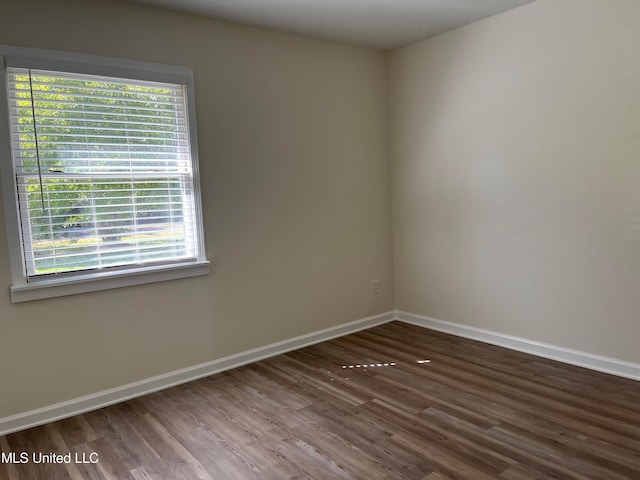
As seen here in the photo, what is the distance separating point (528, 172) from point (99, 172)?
2986mm

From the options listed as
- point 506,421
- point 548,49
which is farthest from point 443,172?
point 506,421

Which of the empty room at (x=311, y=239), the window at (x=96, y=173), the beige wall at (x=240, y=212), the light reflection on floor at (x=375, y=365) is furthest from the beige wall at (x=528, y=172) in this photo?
the window at (x=96, y=173)

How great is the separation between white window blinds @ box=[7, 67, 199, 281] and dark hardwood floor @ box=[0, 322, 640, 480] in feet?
3.28

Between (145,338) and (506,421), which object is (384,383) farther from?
(145,338)

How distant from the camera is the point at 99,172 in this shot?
297cm

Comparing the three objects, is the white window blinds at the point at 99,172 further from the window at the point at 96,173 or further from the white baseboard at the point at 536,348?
the white baseboard at the point at 536,348

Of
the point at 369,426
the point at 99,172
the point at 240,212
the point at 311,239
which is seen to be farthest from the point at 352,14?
the point at 369,426

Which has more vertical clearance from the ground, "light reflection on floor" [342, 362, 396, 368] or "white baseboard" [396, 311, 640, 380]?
"white baseboard" [396, 311, 640, 380]

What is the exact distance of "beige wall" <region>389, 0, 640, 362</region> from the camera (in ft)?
10.0

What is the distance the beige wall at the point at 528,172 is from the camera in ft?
10.0

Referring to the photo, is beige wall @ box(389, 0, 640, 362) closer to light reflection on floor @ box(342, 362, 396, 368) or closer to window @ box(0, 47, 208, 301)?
light reflection on floor @ box(342, 362, 396, 368)

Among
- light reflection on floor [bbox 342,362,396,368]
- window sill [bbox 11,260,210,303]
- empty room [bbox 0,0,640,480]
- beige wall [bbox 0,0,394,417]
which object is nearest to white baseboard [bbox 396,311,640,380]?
empty room [bbox 0,0,640,480]

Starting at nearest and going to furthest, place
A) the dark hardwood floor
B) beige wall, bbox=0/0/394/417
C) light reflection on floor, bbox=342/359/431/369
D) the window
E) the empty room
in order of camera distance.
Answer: the dark hardwood floor
the empty room
the window
beige wall, bbox=0/0/394/417
light reflection on floor, bbox=342/359/431/369

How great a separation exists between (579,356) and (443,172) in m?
1.77
